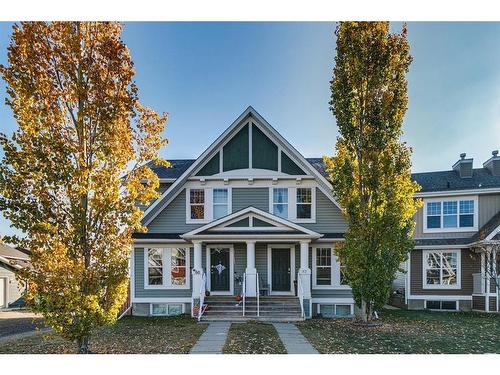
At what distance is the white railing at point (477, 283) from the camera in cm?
1071

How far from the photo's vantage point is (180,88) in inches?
270

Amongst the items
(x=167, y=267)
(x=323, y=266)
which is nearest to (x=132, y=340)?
(x=167, y=267)

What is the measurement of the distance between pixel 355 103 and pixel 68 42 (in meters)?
5.78

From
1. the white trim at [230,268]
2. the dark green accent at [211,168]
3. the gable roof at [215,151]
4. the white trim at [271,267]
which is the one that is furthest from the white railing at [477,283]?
the dark green accent at [211,168]

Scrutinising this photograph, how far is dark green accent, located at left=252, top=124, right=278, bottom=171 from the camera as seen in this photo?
9.99m

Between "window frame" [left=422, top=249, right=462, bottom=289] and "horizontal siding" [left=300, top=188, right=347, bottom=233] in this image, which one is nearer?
"horizontal siding" [left=300, top=188, right=347, bottom=233]

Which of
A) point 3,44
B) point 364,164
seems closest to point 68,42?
point 3,44

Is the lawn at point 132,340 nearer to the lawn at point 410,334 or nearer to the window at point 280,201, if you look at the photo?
the lawn at point 410,334

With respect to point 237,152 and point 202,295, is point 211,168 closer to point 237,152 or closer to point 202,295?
point 237,152

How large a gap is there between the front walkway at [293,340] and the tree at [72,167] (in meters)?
2.96

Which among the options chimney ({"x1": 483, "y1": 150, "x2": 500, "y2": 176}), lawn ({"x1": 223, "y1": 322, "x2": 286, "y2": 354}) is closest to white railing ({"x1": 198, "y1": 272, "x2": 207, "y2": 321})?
lawn ({"x1": 223, "y1": 322, "x2": 286, "y2": 354})

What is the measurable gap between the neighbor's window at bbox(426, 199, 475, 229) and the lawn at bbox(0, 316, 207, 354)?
8.13 metres

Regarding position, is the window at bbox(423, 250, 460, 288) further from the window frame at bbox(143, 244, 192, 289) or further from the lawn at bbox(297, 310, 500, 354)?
the window frame at bbox(143, 244, 192, 289)
